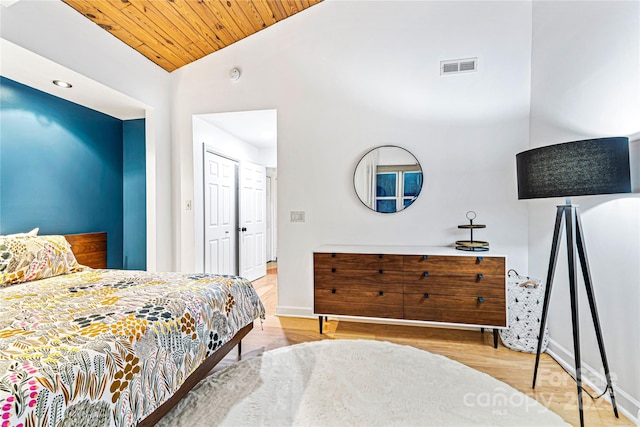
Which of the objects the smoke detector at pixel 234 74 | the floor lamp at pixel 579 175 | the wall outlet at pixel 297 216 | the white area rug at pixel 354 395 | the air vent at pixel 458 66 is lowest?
the white area rug at pixel 354 395

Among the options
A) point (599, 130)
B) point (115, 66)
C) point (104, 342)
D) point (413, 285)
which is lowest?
point (413, 285)

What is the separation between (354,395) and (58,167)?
10.8 feet

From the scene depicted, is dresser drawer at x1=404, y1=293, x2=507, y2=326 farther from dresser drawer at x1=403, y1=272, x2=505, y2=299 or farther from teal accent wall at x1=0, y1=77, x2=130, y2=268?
teal accent wall at x1=0, y1=77, x2=130, y2=268

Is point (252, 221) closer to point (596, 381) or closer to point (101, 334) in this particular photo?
point (101, 334)

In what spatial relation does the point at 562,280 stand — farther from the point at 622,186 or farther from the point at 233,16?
the point at 233,16

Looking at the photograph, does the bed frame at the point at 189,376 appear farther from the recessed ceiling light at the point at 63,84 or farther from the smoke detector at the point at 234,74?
the smoke detector at the point at 234,74

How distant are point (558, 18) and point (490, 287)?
2.13 metres

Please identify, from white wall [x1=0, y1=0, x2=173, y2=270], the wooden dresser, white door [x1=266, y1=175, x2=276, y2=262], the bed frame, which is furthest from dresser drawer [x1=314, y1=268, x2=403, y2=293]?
white door [x1=266, y1=175, x2=276, y2=262]

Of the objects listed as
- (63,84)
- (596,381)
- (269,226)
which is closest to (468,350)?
(596,381)

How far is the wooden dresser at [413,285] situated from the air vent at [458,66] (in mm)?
1707

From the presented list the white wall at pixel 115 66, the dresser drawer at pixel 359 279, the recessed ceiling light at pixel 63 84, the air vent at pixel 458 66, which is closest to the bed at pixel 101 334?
the dresser drawer at pixel 359 279

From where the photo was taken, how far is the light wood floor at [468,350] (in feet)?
5.58

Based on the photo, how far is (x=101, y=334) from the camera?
1.22 meters

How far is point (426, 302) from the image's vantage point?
252 cm
